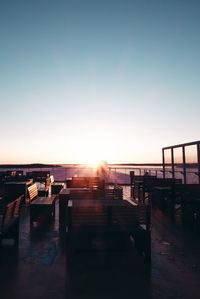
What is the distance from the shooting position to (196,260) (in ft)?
12.4

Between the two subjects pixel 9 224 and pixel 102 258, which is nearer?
pixel 102 258

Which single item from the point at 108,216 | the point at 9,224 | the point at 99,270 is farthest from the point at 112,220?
the point at 9,224

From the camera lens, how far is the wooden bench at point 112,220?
11.9ft

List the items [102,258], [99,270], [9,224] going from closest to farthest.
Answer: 1. [99,270]
2. [102,258]
3. [9,224]

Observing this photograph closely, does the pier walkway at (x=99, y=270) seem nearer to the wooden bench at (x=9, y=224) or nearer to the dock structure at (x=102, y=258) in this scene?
the dock structure at (x=102, y=258)

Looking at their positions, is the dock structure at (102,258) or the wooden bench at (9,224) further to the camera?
the wooden bench at (9,224)

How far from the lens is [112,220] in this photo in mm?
3797

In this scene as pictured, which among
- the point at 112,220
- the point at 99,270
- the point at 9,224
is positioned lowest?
the point at 99,270

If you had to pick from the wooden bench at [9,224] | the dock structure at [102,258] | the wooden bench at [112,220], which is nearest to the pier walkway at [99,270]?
the dock structure at [102,258]

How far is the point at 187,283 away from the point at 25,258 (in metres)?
2.85

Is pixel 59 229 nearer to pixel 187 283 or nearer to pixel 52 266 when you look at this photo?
pixel 52 266

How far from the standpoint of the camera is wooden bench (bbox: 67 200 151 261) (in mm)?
3629

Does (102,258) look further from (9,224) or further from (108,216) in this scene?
(9,224)

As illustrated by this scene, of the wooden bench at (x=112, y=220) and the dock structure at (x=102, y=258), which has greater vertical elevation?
the wooden bench at (x=112, y=220)
